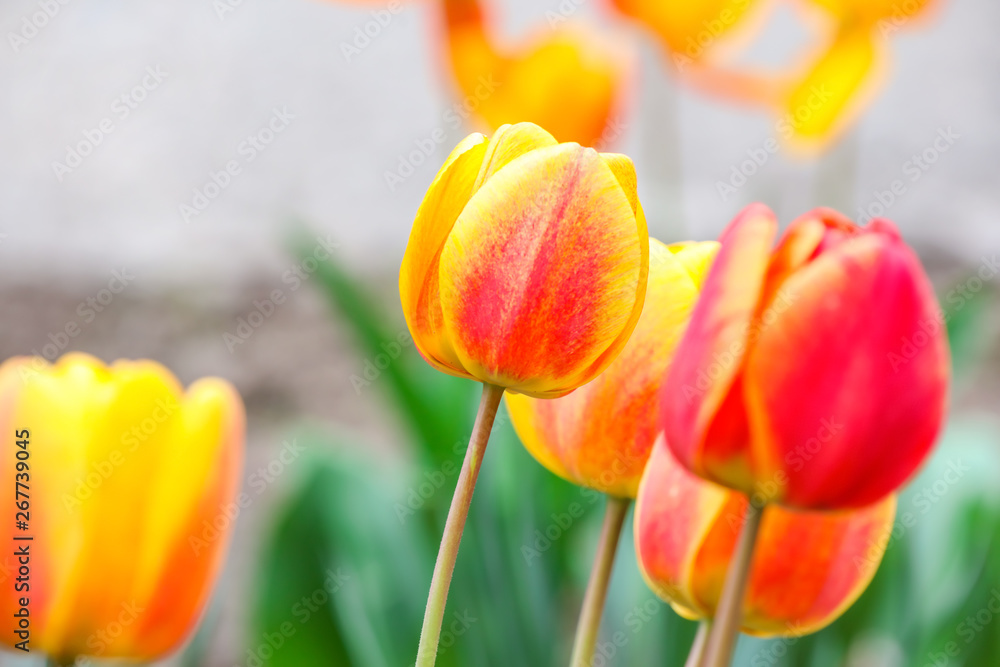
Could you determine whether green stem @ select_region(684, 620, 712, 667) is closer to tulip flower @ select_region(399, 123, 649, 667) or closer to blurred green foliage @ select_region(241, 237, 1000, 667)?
tulip flower @ select_region(399, 123, 649, 667)

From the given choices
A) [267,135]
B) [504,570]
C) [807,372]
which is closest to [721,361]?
[807,372]

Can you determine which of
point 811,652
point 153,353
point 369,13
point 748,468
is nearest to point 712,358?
point 748,468

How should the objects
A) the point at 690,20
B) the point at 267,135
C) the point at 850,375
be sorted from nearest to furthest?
the point at 850,375
the point at 690,20
the point at 267,135

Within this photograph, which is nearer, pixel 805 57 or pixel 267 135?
pixel 805 57

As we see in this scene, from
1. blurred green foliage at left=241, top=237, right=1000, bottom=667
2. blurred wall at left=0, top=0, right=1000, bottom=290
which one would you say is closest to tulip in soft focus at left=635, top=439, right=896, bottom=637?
blurred green foliage at left=241, top=237, right=1000, bottom=667

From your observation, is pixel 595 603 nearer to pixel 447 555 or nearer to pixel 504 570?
pixel 447 555

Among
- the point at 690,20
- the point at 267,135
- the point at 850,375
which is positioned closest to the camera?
the point at 850,375

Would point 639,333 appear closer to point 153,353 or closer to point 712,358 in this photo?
point 712,358
